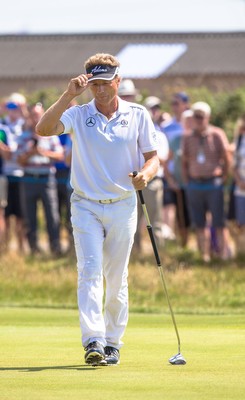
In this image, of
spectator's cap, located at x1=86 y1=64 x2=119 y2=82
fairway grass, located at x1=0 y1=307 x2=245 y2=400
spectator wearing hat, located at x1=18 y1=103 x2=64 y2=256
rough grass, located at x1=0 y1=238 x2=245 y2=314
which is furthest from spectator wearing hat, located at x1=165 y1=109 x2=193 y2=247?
spectator's cap, located at x1=86 y1=64 x2=119 y2=82

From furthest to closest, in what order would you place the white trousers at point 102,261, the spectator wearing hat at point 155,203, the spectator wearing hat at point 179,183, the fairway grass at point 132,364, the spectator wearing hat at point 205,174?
the spectator wearing hat at point 179,183, the spectator wearing hat at point 155,203, the spectator wearing hat at point 205,174, the white trousers at point 102,261, the fairway grass at point 132,364

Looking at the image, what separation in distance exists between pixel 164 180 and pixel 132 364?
10379mm

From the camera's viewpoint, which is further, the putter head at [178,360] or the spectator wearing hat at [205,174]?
the spectator wearing hat at [205,174]

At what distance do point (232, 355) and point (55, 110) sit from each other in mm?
2189

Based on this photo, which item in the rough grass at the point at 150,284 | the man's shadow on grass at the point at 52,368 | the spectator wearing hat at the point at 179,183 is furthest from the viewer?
the spectator wearing hat at the point at 179,183

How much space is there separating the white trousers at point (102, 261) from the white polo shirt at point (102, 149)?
12cm

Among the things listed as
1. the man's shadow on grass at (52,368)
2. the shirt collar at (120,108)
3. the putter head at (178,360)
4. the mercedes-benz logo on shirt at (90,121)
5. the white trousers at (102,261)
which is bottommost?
the man's shadow on grass at (52,368)

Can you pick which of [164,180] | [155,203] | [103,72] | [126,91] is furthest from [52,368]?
[164,180]

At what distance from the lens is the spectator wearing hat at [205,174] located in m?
18.0

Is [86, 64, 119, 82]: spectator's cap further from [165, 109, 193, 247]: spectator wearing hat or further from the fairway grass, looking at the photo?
[165, 109, 193, 247]: spectator wearing hat

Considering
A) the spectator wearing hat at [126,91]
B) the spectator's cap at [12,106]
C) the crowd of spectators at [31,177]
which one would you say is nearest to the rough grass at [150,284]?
the crowd of spectators at [31,177]

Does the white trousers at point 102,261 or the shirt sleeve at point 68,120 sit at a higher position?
the shirt sleeve at point 68,120

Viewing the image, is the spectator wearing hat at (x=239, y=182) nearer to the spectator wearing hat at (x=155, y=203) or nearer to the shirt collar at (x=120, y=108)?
the spectator wearing hat at (x=155, y=203)

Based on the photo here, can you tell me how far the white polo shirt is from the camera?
9766 mm
